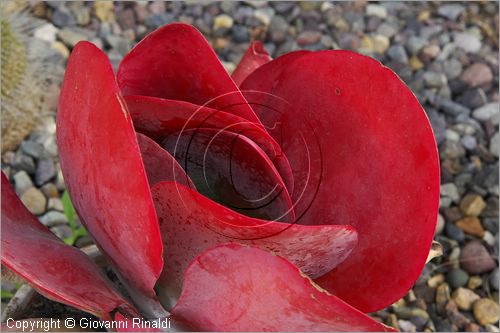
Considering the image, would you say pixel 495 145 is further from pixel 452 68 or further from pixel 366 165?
pixel 366 165

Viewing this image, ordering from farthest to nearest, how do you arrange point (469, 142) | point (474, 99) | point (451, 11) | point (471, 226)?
point (451, 11) → point (474, 99) → point (469, 142) → point (471, 226)

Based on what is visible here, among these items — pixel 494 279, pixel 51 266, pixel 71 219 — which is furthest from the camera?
pixel 494 279

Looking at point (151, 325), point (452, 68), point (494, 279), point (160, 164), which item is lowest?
point (494, 279)

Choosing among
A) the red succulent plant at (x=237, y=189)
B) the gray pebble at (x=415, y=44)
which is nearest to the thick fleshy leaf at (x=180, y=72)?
the red succulent plant at (x=237, y=189)

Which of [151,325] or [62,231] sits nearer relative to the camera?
[151,325]

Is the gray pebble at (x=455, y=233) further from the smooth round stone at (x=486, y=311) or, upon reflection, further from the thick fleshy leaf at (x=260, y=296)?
the thick fleshy leaf at (x=260, y=296)

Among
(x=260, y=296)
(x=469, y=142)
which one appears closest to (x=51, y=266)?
(x=260, y=296)

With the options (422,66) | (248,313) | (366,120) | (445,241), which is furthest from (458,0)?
(248,313)

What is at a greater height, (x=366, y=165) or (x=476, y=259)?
(x=366, y=165)
